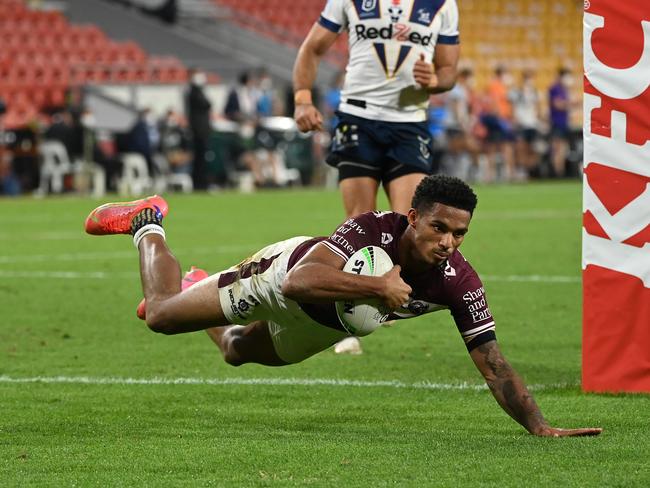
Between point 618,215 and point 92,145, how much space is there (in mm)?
20286

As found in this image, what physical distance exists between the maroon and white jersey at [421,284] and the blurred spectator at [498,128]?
26216 millimetres

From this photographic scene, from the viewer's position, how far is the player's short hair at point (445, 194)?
5.92 metres

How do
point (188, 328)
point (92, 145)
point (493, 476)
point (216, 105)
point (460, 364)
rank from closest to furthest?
1. point (493, 476)
2. point (188, 328)
3. point (460, 364)
4. point (92, 145)
5. point (216, 105)

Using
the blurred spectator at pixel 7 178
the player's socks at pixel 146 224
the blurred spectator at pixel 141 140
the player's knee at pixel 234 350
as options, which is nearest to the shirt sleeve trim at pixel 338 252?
the player's knee at pixel 234 350

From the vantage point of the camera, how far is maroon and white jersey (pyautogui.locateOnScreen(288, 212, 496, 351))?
19.9 ft

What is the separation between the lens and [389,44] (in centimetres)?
898

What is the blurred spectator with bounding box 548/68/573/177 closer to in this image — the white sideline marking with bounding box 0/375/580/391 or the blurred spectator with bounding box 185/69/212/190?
the blurred spectator with bounding box 185/69/212/190

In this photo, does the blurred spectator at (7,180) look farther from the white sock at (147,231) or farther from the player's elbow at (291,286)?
the player's elbow at (291,286)

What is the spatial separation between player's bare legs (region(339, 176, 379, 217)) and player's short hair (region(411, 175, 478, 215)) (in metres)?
3.01

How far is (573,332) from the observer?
32.0ft

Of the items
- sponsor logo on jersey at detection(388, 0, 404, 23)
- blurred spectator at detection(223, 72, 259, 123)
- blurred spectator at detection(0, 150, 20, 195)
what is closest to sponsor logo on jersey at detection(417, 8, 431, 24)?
sponsor logo on jersey at detection(388, 0, 404, 23)

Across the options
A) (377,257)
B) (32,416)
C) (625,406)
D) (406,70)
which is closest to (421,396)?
(625,406)

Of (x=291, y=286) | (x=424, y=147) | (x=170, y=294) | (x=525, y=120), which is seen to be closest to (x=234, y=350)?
(x=170, y=294)

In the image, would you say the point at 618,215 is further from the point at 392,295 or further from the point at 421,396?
the point at 392,295
